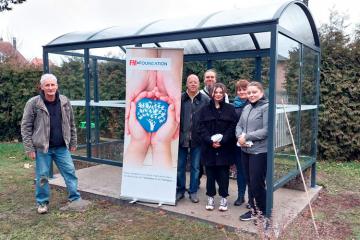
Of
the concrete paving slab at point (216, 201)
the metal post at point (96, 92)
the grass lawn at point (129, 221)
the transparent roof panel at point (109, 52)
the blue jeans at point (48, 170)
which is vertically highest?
the transparent roof panel at point (109, 52)

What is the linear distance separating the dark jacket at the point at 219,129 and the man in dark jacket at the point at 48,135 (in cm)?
181

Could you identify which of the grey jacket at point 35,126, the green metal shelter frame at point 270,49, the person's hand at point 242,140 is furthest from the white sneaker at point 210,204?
the grey jacket at point 35,126

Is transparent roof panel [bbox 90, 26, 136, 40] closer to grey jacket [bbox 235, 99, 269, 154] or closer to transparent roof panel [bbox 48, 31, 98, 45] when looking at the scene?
transparent roof panel [bbox 48, 31, 98, 45]

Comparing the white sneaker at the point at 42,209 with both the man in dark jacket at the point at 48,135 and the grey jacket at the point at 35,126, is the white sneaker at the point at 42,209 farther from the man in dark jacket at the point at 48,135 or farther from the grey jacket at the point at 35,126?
the grey jacket at the point at 35,126

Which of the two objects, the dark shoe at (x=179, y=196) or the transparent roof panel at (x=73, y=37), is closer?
the dark shoe at (x=179, y=196)

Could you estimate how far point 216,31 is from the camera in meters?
4.18

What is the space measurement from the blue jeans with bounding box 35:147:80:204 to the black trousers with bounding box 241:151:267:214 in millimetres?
2362

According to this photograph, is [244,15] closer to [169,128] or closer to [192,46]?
[169,128]

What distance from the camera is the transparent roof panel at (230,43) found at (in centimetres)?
574

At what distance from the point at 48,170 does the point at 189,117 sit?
77.7 inches

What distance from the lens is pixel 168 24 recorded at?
5.20 m

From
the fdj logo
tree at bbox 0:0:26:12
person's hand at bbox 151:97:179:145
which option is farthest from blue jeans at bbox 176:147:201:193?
tree at bbox 0:0:26:12

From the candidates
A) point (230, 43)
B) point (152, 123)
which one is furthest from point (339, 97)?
point (152, 123)

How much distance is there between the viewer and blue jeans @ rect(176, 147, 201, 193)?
15.5ft
